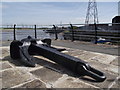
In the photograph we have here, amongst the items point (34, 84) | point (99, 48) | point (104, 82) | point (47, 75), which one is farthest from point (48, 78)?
point (99, 48)

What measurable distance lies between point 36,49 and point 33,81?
114cm

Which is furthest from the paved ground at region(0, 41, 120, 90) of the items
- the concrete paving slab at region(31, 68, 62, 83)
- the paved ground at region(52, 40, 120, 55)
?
the paved ground at region(52, 40, 120, 55)

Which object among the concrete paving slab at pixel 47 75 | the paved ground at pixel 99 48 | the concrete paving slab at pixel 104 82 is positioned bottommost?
the concrete paving slab at pixel 104 82

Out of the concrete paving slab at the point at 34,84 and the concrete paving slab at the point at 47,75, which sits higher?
the concrete paving slab at the point at 47,75

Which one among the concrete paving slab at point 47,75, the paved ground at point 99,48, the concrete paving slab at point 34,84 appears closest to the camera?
the concrete paving slab at point 34,84

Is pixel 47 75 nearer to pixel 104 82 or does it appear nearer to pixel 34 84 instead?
pixel 34 84

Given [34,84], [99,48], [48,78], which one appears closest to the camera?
[34,84]

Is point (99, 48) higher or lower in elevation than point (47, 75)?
higher

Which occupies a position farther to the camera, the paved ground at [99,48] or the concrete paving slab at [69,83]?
the paved ground at [99,48]

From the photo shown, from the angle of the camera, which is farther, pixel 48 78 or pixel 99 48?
pixel 99 48

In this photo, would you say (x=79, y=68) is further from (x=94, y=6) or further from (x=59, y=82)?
(x=94, y=6)

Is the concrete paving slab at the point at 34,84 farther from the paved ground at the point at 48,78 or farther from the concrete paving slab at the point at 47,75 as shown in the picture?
the concrete paving slab at the point at 47,75

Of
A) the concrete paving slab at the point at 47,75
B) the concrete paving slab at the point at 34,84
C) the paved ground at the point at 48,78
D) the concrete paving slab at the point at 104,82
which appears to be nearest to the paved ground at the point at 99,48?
the paved ground at the point at 48,78

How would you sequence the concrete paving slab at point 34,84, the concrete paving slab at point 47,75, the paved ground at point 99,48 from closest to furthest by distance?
the concrete paving slab at point 34,84 → the concrete paving slab at point 47,75 → the paved ground at point 99,48
